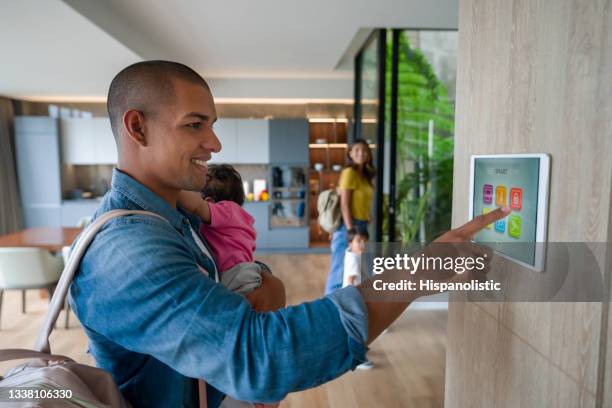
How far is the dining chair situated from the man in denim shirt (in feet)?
11.5

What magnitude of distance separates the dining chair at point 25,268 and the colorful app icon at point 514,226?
390cm

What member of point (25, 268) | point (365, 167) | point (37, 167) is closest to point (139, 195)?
point (365, 167)

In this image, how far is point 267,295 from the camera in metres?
0.98

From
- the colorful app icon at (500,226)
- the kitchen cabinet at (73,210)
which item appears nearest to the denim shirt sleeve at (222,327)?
the colorful app icon at (500,226)

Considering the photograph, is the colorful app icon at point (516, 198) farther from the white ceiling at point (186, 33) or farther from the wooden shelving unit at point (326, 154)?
the wooden shelving unit at point (326, 154)

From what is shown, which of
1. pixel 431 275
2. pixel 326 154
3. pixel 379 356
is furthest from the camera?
pixel 326 154

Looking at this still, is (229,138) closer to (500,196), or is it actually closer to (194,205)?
(194,205)

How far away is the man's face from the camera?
0.77 meters

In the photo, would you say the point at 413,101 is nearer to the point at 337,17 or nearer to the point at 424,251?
the point at 337,17

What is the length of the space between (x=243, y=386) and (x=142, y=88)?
0.55 meters

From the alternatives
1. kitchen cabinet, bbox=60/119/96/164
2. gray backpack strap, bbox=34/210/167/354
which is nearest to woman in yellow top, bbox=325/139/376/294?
gray backpack strap, bbox=34/210/167/354

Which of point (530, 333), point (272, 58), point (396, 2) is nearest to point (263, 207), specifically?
point (272, 58)

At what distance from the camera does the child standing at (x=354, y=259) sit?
3295 mm

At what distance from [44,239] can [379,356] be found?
347 centimetres
